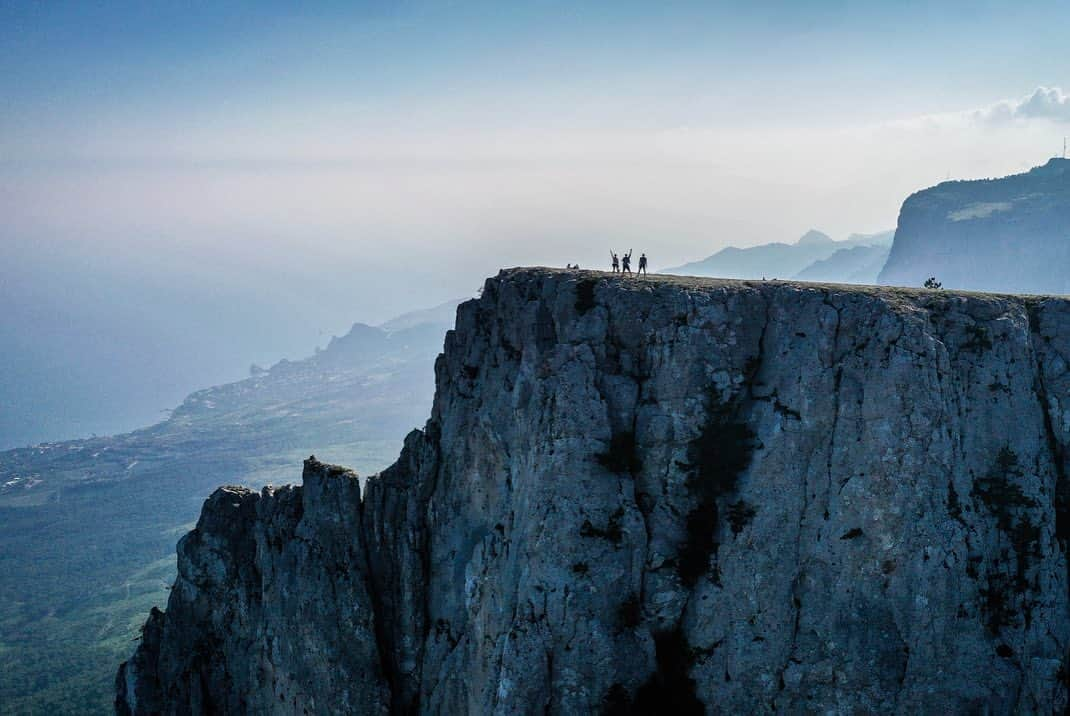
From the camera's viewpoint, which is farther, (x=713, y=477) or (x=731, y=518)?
(x=713, y=477)

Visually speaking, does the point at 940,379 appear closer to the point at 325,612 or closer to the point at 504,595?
the point at 504,595

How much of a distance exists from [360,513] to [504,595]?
1496 cm

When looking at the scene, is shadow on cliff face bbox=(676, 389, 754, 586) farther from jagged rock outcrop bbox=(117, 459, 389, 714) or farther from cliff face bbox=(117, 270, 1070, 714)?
jagged rock outcrop bbox=(117, 459, 389, 714)

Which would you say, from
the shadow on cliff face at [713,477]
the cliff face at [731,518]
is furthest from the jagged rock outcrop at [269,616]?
the shadow on cliff face at [713,477]

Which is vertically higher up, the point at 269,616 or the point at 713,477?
the point at 713,477

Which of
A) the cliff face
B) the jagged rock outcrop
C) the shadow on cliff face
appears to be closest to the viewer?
the cliff face

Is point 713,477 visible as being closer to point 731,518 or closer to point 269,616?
point 731,518

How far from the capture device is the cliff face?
37938mm

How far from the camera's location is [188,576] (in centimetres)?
5778

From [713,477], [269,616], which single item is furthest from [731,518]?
[269,616]

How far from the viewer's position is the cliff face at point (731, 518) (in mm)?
37938

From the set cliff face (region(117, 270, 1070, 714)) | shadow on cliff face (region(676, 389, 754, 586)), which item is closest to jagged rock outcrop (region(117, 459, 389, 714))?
cliff face (region(117, 270, 1070, 714))

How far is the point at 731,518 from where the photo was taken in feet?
135

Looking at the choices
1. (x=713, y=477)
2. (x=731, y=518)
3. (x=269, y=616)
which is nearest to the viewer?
(x=731, y=518)
